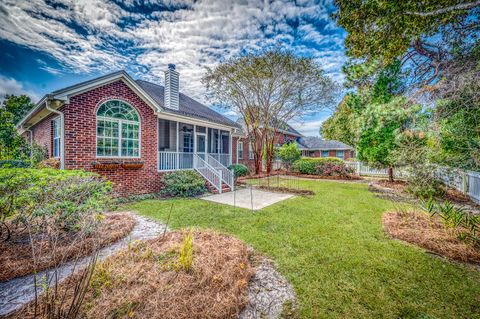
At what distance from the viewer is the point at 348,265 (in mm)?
3408

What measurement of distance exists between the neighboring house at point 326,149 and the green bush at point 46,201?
100 ft

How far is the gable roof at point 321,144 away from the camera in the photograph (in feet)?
105

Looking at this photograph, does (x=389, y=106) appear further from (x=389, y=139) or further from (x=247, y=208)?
(x=247, y=208)

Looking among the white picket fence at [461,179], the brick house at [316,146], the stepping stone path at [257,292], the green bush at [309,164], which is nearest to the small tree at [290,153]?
the green bush at [309,164]

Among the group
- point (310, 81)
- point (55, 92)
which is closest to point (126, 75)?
point (55, 92)

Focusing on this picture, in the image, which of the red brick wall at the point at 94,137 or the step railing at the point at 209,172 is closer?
the red brick wall at the point at 94,137

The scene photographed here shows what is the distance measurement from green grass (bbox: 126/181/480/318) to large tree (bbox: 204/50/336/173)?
1132 centimetres

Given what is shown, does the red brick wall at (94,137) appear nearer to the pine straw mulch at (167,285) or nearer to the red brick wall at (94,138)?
the red brick wall at (94,138)

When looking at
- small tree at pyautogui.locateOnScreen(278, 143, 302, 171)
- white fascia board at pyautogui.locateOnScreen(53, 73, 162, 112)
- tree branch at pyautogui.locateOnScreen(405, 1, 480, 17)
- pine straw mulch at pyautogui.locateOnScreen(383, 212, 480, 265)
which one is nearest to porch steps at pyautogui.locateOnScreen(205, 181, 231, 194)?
white fascia board at pyautogui.locateOnScreen(53, 73, 162, 112)

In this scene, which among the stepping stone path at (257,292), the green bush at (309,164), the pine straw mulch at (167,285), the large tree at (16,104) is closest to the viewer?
the pine straw mulch at (167,285)

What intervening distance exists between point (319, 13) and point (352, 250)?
8755mm

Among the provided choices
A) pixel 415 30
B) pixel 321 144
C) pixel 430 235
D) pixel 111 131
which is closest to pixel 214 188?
pixel 111 131

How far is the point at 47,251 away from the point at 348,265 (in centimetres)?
564

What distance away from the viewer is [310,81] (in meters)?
15.1
